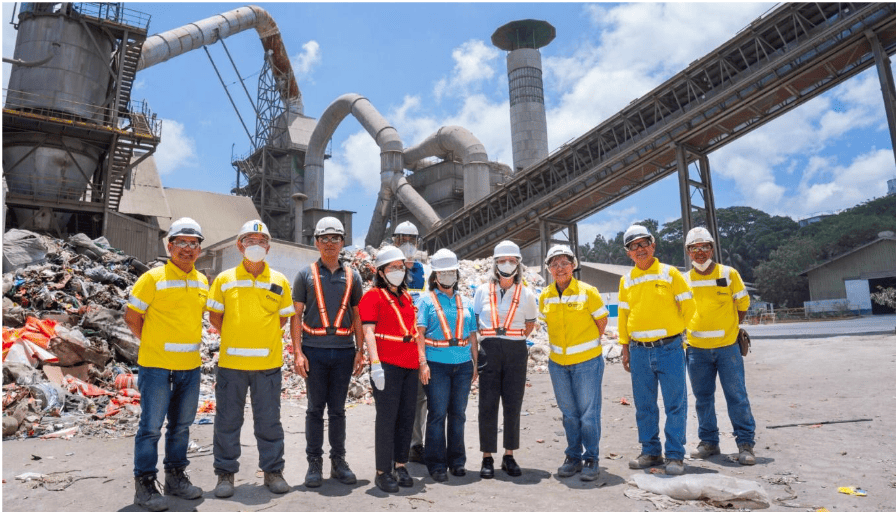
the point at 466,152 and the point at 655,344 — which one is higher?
the point at 466,152

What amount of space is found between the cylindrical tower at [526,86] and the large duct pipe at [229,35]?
12.7m

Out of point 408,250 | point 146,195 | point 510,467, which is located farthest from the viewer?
point 146,195

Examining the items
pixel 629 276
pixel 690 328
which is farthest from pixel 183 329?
pixel 690 328

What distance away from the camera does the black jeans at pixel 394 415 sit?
12.3 ft

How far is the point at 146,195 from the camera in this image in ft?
76.8

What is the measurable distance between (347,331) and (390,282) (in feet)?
1.55

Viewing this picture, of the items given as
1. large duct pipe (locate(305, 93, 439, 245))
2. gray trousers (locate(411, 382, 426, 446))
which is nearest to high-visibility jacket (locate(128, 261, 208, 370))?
gray trousers (locate(411, 382, 426, 446))

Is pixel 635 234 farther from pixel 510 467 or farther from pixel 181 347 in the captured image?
pixel 181 347

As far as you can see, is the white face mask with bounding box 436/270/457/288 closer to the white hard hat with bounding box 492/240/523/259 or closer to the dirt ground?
the white hard hat with bounding box 492/240/523/259

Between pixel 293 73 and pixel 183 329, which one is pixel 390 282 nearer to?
pixel 183 329

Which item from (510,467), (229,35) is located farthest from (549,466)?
(229,35)

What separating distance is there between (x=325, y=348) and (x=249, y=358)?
1.67ft

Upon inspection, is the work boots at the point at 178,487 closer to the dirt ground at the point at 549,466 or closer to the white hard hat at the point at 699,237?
the dirt ground at the point at 549,466

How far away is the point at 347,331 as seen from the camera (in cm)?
390
